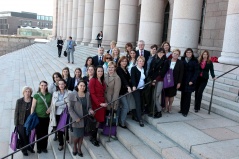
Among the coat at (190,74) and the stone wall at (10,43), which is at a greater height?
the coat at (190,74)

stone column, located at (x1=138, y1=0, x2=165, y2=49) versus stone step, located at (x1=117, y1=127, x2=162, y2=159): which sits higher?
stone column, located at (x1=138, y1=0, x2=165, y2=49)

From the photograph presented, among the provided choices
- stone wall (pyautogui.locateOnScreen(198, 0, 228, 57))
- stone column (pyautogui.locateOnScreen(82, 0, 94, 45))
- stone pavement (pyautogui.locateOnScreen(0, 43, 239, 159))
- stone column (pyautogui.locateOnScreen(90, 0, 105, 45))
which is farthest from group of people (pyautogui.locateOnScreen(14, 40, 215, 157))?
stone column (pyautogui.locateOnScreen(82, 0, 94, 45))

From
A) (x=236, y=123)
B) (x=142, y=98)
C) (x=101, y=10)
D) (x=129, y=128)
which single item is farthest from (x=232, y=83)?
(x=101, y=10)

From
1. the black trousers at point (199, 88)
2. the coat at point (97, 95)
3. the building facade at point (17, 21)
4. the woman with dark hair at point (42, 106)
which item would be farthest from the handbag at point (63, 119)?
the building facade at point (17, 21)

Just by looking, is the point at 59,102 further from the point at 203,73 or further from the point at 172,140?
the point at 203,73

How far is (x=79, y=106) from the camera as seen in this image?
5.20 metres

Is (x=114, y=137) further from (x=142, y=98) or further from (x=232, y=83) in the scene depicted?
(x=232, y=83)

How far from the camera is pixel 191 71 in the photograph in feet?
20.4

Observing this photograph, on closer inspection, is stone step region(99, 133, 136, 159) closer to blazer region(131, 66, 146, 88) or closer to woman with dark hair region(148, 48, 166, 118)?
woman with dark hair region(148, 48, 166, 118)

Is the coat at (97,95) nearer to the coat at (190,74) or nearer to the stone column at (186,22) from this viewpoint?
the coat at (190,74)

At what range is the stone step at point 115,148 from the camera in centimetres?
499

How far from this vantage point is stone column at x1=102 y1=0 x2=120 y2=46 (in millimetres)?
19266

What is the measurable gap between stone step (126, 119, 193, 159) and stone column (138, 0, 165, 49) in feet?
24.4

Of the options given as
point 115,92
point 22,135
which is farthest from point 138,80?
point 22,135
